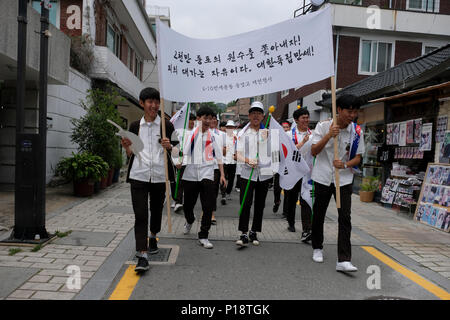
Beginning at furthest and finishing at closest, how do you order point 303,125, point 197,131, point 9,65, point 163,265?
1. point 9,65
2. point 303,125
3. point 197,131
4. point 163,265

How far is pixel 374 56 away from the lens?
16062 mm

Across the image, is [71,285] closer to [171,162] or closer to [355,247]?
[171,162]

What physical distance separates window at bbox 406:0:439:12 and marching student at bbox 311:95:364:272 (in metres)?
16.1

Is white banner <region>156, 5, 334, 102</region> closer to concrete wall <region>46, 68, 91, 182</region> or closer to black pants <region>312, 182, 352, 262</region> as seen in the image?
black pants <region>312, 182, 352, 262</region>

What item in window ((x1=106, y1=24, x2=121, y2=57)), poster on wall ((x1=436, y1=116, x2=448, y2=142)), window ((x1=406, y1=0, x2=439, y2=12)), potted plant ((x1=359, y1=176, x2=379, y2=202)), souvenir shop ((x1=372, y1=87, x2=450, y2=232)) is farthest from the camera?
window ((x1=406, y1=0, x2=439, y2=12))

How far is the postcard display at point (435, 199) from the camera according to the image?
6.43m

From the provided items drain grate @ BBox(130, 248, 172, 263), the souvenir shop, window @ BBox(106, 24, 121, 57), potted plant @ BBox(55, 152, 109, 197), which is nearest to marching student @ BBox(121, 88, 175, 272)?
drain grate @ BBox(130, 248, 172, 263)

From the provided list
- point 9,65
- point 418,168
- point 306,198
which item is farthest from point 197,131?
point 418,168

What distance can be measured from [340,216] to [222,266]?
1.53 meters

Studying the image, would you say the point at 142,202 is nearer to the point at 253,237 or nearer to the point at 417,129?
the point at 253,237

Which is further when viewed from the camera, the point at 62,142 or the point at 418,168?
the point at 62,142

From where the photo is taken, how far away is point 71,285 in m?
3.31

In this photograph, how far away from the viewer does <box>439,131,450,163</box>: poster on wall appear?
688 centimetres

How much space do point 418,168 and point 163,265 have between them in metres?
6.83
